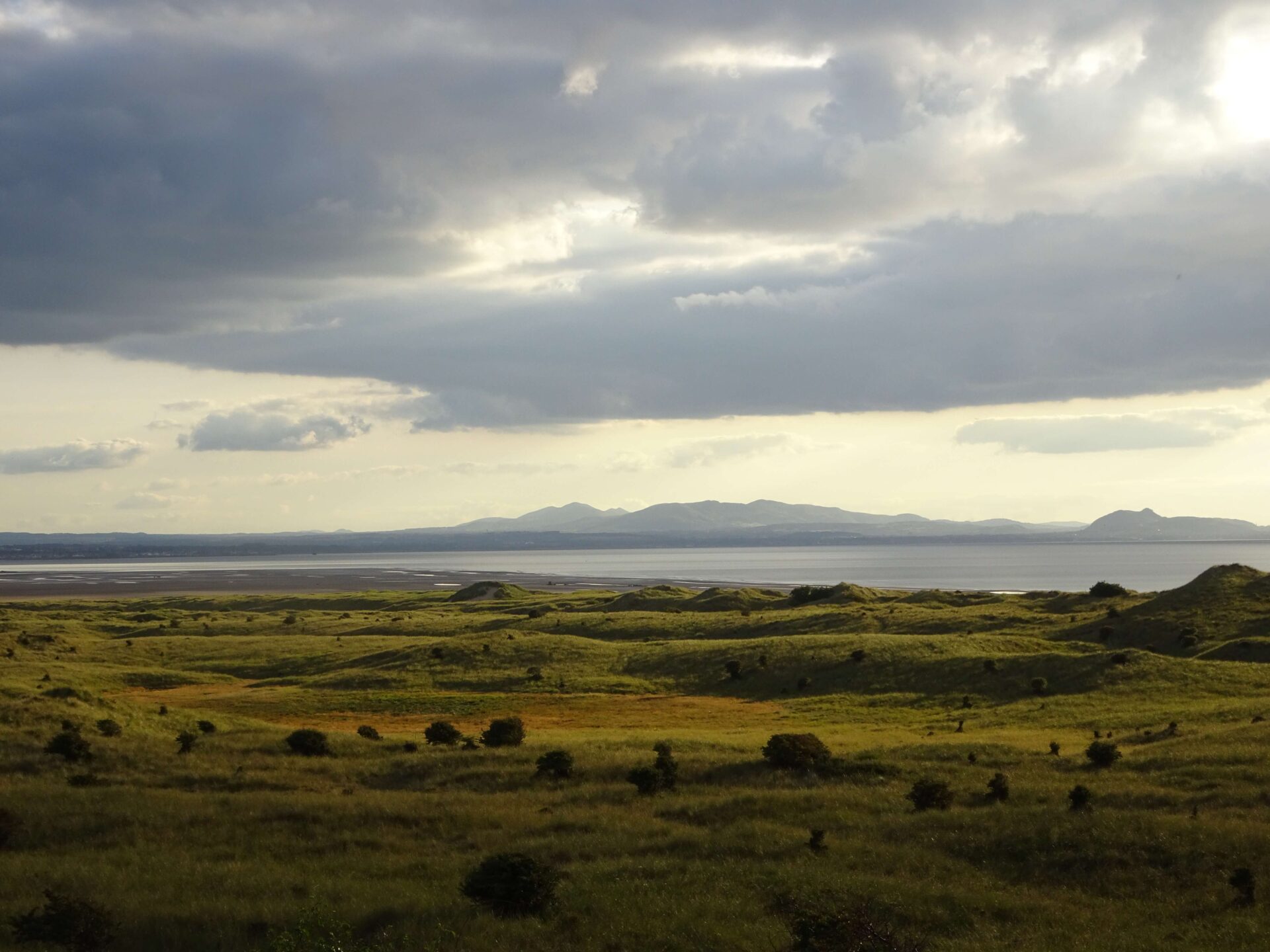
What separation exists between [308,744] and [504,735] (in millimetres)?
7699

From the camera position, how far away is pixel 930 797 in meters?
29.7

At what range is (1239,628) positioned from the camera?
7731 centimetres

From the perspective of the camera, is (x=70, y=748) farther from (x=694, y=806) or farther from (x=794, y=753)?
(x=794, y=753)

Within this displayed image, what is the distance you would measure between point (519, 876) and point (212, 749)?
958 inches

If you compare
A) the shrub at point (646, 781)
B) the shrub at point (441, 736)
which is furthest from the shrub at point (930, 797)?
the shrub at point (441, 736)

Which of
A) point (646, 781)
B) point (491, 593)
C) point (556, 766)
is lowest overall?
point (491, 593)

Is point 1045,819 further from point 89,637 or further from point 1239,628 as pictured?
point 89,637

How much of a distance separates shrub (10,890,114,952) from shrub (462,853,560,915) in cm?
686

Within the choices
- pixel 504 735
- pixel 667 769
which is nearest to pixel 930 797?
pixel 667 769

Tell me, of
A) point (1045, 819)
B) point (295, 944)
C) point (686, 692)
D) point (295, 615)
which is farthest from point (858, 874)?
point (295, 615)

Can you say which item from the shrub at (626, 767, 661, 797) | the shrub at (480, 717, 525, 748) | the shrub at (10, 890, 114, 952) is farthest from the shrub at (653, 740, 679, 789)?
the shrub at (10, 890, 114, 952)

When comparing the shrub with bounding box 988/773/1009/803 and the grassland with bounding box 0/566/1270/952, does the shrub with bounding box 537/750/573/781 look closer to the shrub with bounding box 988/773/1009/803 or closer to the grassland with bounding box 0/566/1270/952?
the grassland with bounding box 0/566/1270/952

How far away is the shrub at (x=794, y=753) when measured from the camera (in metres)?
35.6

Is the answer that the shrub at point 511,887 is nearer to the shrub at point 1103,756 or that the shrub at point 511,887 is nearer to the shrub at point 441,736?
the shrub at point 1103,756
